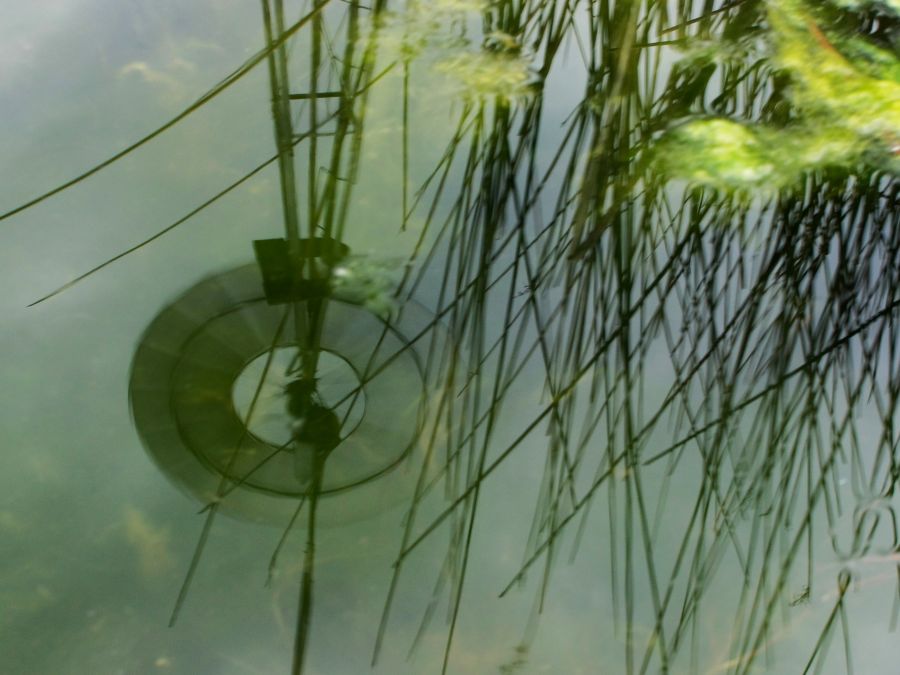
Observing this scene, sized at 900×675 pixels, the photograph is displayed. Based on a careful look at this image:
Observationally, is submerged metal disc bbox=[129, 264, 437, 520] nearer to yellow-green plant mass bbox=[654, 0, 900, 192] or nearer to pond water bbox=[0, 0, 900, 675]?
pond water bbox=[0, 0, 900, 675]

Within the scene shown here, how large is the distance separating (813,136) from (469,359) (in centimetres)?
59

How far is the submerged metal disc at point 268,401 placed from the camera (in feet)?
4.05

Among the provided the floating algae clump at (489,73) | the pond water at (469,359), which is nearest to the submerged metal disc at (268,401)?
the pond water at (469,359)

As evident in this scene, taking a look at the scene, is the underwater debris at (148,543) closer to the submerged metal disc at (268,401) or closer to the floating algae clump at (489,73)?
the submerged metal disc at (268,401)

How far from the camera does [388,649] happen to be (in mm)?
1192

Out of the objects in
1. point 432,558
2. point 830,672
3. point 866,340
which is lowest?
point 830,672

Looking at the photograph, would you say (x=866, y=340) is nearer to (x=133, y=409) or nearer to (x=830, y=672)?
(x=830, y=672)

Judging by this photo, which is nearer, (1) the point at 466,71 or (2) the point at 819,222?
(2) the point at 819,222

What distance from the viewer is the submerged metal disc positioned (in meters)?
1.23

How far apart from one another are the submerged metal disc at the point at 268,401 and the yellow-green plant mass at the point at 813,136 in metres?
0.46

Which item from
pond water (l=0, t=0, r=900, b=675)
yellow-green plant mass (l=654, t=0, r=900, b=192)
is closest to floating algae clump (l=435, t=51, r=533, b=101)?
pond water (l=0, t=0, r=900, b=675)

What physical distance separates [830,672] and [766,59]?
90cm

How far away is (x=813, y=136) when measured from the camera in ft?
4.30

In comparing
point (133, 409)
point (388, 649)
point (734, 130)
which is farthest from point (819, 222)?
point (133, 409)
